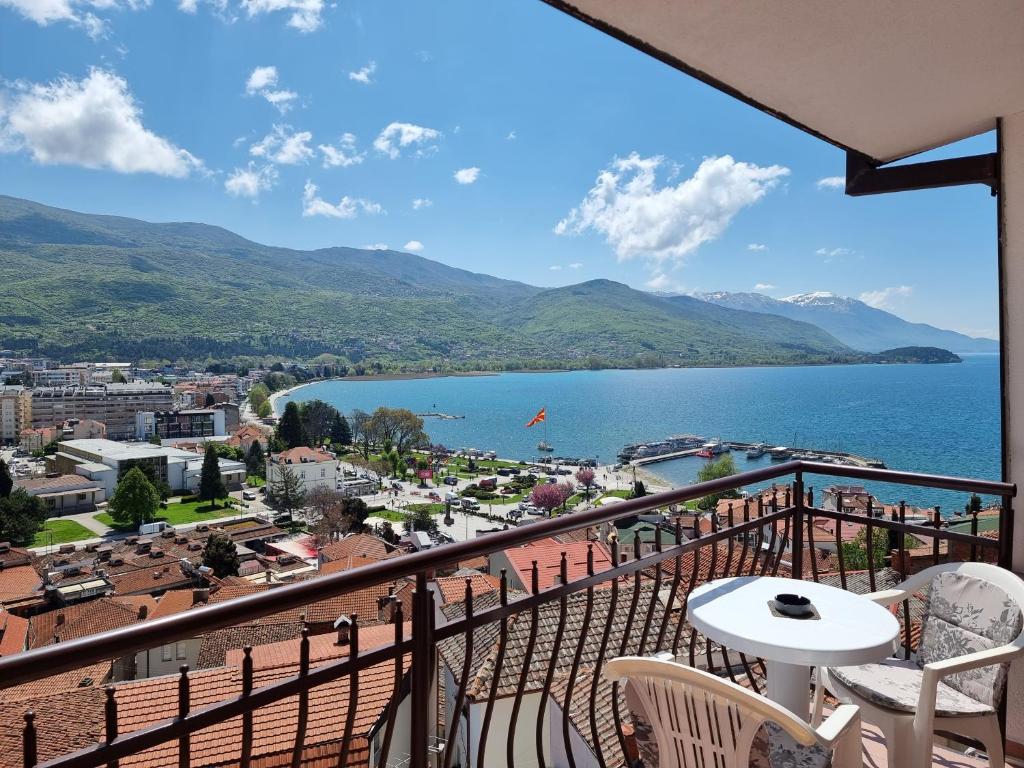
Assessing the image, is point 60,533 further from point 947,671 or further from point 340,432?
point 947,671

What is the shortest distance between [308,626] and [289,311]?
14658 cm

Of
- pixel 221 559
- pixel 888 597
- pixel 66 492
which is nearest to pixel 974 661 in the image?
pixel 888 597

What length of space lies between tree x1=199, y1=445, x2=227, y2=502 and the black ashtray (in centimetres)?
5043

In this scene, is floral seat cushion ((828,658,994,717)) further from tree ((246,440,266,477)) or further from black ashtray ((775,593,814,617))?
tree ((246,440,266,477))

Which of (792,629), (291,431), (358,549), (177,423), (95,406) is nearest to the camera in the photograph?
(792,629)

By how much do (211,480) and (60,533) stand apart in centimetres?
965

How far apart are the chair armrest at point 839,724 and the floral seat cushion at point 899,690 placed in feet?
2.30

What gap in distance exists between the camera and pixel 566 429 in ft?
282

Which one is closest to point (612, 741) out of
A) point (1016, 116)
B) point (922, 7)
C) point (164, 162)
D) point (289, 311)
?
point (922, 7)

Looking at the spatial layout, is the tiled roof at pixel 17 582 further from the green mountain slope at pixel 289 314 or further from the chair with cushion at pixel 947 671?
the green mountain slope at pixel 289 314

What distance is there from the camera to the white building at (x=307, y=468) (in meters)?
46.9

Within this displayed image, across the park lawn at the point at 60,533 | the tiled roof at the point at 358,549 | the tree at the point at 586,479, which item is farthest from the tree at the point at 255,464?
the tiled roof at the point at 358,549

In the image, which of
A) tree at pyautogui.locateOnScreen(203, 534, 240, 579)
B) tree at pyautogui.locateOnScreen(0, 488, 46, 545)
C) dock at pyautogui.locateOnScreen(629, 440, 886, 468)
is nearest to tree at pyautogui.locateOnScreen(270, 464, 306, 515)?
tree at pyautogui.locateOnScreen(0, 488, 46, 545)

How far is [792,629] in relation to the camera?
5.57 feet
